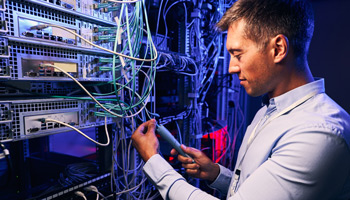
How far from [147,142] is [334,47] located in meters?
2.59

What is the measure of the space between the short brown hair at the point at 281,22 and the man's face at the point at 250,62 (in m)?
0.03

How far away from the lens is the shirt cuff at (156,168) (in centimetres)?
82

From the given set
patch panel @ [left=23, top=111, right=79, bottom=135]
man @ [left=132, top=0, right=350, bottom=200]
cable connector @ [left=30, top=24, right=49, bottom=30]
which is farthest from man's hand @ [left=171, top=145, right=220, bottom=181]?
cable connector @ [left=30, top=24, right=49, bottom=30]

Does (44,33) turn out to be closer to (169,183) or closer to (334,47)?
(169,183)

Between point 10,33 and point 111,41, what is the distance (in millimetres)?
385

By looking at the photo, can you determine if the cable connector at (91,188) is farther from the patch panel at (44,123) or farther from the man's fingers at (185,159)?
the man's fingers at (185,159)

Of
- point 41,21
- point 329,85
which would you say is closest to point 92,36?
point 41,21

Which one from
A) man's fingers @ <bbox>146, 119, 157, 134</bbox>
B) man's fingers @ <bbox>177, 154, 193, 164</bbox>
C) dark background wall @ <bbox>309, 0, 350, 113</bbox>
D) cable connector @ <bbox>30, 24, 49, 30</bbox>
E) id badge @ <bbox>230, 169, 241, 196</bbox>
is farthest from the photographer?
dark background wall @ <bbox>309, 0, 350, 113</bbox>

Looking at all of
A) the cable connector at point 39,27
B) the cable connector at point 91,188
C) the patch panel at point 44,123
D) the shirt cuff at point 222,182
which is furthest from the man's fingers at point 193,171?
the cable connector at point 39,27

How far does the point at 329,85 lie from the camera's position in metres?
2.46

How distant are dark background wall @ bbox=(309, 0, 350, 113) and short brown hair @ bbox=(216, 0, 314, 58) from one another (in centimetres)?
209

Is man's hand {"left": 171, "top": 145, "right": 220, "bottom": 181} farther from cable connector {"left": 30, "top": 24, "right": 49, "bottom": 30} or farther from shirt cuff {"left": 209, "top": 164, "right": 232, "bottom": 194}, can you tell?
cable connector {"left": 30, "top": 24, "right": 49, "bottom": 30}

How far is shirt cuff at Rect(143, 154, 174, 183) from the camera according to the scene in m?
0.82

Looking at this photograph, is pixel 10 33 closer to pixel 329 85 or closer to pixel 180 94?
pixel 180 94
